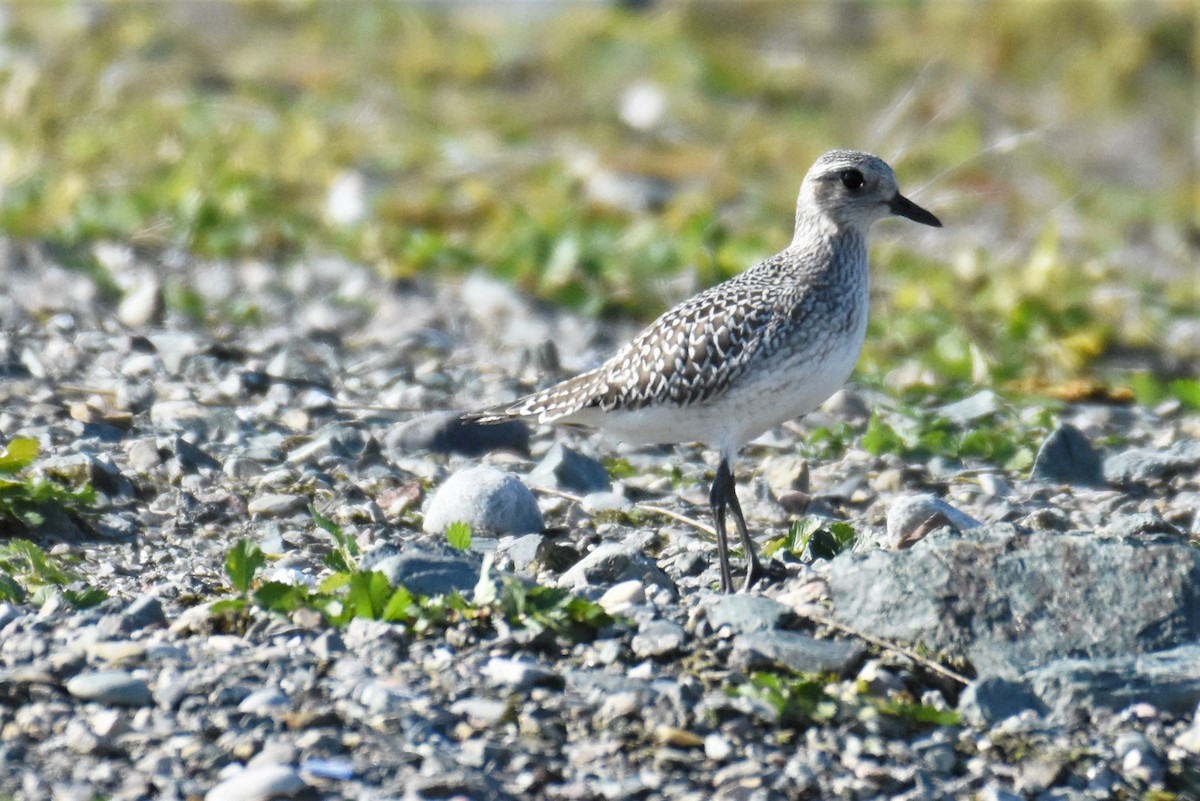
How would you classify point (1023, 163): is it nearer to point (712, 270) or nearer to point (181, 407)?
point (712, 270)

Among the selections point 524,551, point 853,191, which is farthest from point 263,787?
point 853,191

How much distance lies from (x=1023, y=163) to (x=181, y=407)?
786 cm

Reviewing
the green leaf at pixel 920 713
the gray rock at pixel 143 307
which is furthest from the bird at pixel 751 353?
the gray rock at pixel 143 307

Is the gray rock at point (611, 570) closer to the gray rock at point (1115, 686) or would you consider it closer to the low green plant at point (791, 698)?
the low green plant at point (791, 698)

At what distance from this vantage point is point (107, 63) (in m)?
12.4

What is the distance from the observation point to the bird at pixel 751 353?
5.72 m

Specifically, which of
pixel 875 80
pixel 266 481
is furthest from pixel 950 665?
pixel 875 80

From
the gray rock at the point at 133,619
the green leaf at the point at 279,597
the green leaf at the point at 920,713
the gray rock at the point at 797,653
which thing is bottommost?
the green leaf at the point at 920,713

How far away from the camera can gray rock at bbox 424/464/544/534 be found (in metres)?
5.86

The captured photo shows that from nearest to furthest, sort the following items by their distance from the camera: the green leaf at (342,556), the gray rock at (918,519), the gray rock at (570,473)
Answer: the green leaf at (342,556)
the gray rock at (918,519)
the gray rock at (570,473)

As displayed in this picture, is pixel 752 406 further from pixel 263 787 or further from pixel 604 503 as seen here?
pixel 263 787

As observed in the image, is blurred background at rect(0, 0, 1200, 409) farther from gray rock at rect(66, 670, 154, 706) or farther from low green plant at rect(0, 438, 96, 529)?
gray rock at rect(66, 670, 154, 706)

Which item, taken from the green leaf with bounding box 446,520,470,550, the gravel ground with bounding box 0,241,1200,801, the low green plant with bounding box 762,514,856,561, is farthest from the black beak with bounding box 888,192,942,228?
the green leaf with bounding box 446,520,470,550

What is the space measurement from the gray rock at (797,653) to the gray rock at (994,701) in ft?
1.04
